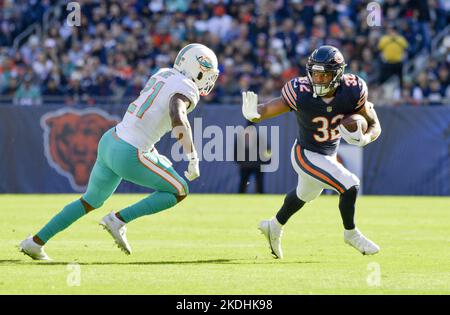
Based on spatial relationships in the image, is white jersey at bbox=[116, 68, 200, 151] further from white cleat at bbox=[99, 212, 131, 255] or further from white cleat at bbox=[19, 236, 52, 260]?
white cleat at bbox=[19, 236, 52, 260]

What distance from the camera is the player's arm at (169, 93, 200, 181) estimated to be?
307 inches

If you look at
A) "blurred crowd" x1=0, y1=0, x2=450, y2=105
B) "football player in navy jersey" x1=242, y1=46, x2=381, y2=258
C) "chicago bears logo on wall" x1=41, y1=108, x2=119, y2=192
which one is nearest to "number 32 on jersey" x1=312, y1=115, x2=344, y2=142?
"football player in navy jersey" x1=242, y1=46, x2=381, y2=258

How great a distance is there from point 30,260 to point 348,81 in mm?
3161

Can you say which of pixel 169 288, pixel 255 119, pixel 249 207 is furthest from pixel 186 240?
pixel 249 207

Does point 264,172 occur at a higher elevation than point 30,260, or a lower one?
lower

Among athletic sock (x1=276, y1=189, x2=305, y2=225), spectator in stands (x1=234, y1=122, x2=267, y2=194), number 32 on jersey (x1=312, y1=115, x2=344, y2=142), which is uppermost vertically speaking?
number 32 on jersey (x1=312, y1=115, x2=344, y2=142)

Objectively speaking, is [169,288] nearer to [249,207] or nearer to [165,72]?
[165,72]

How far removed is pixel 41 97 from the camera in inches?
736

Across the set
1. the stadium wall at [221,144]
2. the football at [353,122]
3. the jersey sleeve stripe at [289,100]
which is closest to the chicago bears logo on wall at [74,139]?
the stadium wall at [221,144]

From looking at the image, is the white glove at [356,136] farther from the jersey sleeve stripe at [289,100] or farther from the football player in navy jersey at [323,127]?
the jersey sleeve stripe at [289,100]

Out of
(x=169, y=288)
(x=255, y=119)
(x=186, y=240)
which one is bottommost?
(x=186, y=240)

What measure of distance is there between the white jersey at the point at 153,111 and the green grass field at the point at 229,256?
1.06 meters

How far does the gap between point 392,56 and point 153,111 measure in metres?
12.3

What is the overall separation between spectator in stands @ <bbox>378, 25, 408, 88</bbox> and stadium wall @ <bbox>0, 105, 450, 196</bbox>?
5.83 ft
